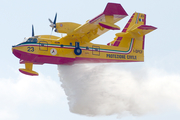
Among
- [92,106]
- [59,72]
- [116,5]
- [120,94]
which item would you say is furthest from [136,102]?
[116,5]

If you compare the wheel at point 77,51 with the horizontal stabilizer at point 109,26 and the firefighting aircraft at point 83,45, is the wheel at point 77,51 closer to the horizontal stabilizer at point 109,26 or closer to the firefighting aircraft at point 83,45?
the firefighting aircraft at point 83,45

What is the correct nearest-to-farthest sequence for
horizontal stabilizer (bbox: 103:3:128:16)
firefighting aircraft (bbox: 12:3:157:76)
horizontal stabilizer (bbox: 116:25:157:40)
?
horizontal stabilizer (bbox: 103:3:128:16), firefighting aircraft (bbox: 12:3:157:76), horizontal stabilizer (bbox: 116:25:157:40)

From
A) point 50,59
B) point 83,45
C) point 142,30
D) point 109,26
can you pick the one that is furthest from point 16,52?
point 142,30

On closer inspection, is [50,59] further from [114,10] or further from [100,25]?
[114,10]

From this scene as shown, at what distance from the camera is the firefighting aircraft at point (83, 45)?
77.0 ft

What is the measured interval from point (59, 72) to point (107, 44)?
4151 millimetres

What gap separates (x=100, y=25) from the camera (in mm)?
23203

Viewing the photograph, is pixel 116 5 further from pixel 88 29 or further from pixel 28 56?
pixel 28 56

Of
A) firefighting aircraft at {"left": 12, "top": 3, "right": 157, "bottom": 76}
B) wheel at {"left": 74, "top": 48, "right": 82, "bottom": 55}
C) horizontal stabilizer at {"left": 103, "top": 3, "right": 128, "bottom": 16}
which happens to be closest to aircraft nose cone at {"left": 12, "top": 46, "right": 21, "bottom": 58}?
firefighting aircraft at {"left": 12, "top": 3, "right": 157, "bottom": 76}

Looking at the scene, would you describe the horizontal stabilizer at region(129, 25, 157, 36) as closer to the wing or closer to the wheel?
the wing

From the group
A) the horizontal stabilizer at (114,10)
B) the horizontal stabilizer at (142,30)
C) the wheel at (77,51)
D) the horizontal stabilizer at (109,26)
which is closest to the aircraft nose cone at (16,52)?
the wheel at (77,51)

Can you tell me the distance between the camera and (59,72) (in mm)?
26438

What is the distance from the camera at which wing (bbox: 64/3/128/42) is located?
22891 mm

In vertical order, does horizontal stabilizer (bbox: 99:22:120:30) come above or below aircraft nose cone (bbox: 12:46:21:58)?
above
